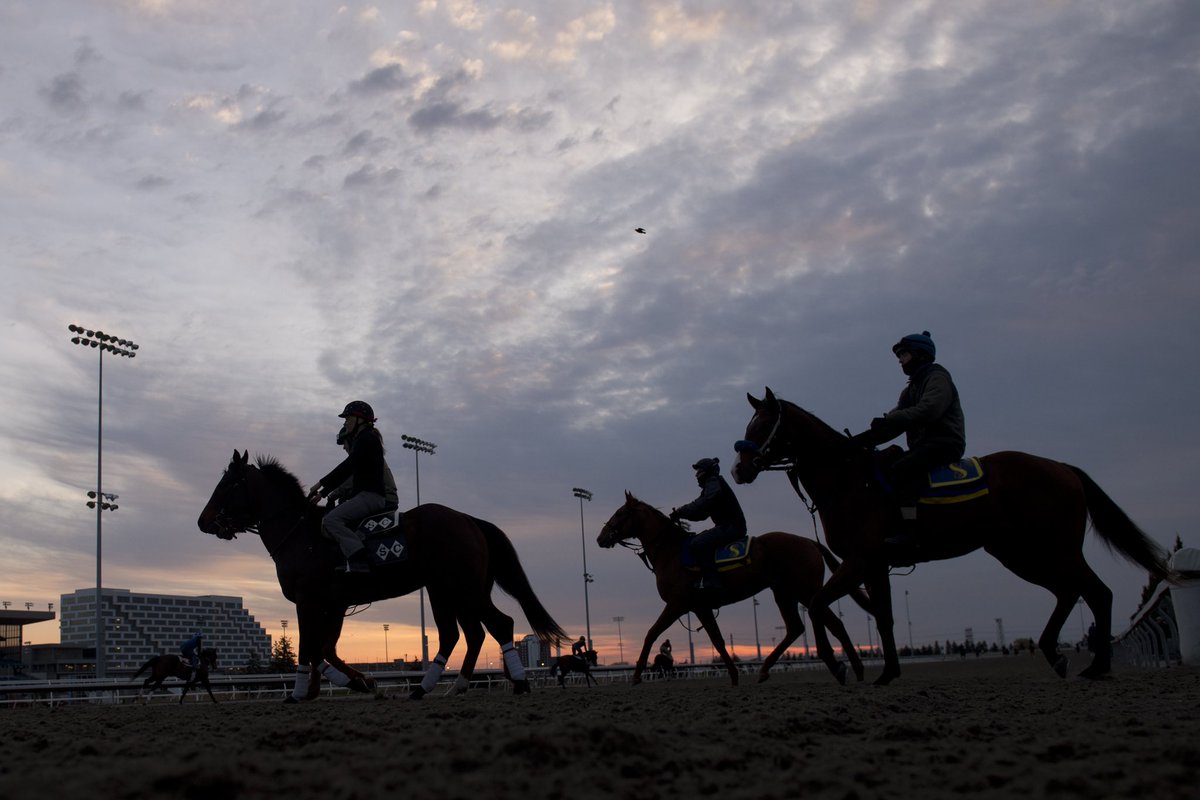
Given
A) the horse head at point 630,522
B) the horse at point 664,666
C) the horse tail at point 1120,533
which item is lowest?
the horse at point 664,666

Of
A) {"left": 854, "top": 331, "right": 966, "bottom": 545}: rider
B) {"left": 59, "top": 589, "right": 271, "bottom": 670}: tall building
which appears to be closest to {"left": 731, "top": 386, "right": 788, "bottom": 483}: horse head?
{"left": 854, "top": 331, "right": 966, "bottom": 545}: rider

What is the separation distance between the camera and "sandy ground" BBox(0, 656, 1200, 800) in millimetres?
3713

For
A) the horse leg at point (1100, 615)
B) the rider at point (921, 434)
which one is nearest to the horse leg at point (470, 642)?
the rider at point (921, 434)

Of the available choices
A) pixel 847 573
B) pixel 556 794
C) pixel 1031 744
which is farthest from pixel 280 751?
pixel 847 573

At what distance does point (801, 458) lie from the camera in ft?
35.2

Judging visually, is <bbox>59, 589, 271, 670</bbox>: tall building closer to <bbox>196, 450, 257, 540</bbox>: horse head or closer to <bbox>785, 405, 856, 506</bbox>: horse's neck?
<bbox>196, 450, 257, 540</bbox>: horse head

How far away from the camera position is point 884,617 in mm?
10586

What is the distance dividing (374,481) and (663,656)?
2242cm

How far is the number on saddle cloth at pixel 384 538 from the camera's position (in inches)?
442

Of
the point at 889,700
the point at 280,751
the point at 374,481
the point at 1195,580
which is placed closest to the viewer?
the point at 280,751

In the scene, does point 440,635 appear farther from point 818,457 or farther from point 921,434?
point 921,434

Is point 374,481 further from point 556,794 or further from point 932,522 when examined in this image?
point 556,794

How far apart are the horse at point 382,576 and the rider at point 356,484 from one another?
0.82 feet

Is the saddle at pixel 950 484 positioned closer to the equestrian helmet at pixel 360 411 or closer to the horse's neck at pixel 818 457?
the horse's neck at pixel 818 457
